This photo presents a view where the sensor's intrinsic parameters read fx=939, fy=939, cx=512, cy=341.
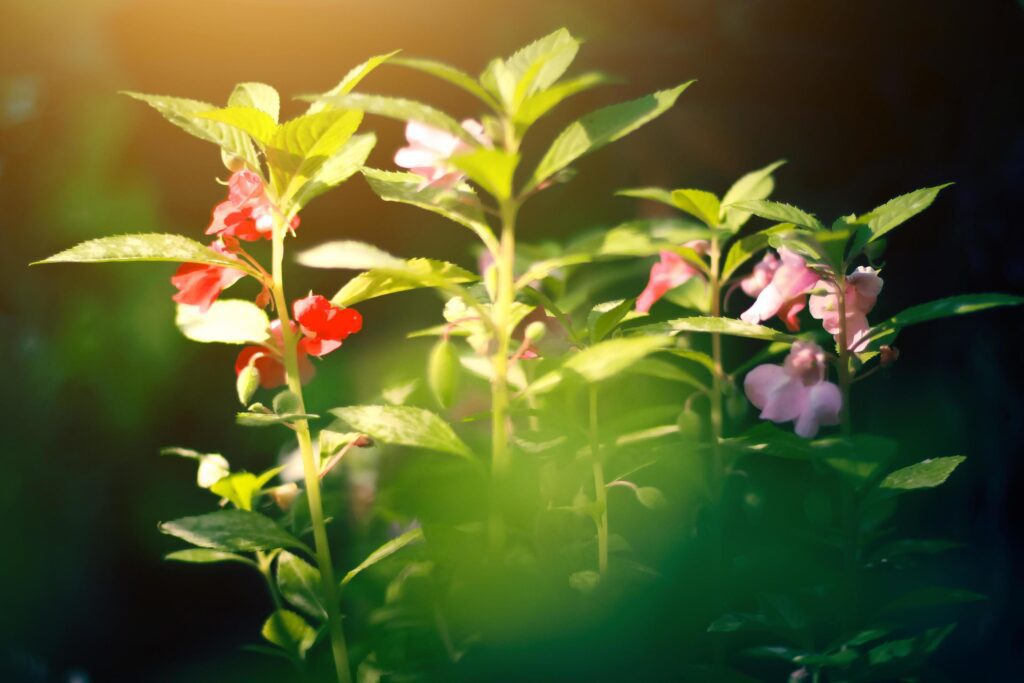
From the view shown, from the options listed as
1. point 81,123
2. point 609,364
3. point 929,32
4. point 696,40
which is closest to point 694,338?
point 696,40

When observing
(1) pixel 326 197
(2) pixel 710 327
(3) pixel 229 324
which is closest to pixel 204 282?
(3) pixel 229 324

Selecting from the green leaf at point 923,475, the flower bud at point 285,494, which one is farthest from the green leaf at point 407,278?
the green leaf at point 923,475

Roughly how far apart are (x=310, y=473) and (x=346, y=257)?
198 mm

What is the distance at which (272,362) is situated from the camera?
2.74 feet

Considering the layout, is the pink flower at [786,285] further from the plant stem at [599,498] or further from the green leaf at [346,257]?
the green leaf at [346,257]

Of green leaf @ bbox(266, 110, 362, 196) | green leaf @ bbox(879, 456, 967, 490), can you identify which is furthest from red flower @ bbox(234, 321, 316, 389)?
green leaf @ bbox(879, 456, 967, 490)

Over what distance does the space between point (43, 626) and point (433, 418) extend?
995 mm

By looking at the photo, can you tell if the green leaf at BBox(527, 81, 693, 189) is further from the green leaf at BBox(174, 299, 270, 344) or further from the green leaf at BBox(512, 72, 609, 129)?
the green leaf at BBox(174, 299, 270, 344)

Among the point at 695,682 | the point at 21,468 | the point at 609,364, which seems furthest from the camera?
the point at 21,468

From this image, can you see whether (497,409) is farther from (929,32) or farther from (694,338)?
(929,32)

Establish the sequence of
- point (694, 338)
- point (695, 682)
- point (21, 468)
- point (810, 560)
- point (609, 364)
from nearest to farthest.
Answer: point (609, 364)
point (695, 682)
point (810, 560)
point (694, 338)
point (21, 468)

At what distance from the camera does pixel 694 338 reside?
1213mm

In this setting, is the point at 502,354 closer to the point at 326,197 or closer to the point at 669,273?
the point at 669,273

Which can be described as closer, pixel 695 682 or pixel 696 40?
pixel 695 682
